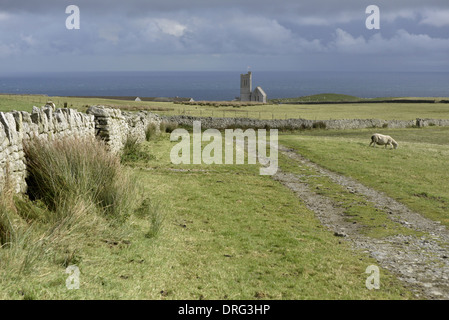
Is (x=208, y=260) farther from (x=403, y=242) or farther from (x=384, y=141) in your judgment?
(x=384, y=141)

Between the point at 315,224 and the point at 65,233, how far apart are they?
22.3 ft

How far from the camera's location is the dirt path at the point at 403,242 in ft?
25.2

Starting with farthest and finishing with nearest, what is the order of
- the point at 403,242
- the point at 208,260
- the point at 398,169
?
the point at 398,169
the point at 403,242
the point at 208,260

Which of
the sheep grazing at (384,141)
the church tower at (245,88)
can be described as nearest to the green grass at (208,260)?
the sheep grazing at (384,141)

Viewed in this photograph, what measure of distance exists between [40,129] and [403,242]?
9.74 metres

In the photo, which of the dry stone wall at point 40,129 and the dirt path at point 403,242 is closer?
the dirt path at point 403,242

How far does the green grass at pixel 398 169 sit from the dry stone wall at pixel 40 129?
10790 millimetres

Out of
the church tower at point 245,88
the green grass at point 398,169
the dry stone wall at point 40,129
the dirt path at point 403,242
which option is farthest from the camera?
Answer: the church tower at point 245,88

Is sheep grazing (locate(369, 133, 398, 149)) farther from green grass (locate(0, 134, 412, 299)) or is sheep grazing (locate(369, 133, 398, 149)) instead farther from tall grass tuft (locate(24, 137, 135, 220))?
tall grass tuft (locate(24, 137, 135, 220))

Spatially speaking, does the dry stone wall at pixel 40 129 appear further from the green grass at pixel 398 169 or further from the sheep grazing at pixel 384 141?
the sheep grazing at pixel 384 141

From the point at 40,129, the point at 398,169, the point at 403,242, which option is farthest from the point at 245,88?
the point at 403,242

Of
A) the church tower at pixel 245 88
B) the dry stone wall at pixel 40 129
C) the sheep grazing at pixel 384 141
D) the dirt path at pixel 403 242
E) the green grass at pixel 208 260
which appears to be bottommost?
the dirt path at pixel 403 242

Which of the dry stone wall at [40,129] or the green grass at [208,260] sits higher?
the dry stone wall at [40,129]

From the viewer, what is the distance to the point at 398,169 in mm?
20875
